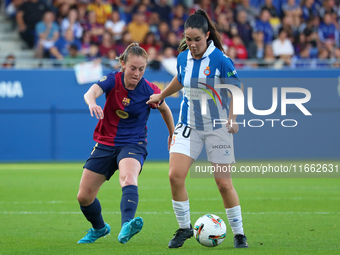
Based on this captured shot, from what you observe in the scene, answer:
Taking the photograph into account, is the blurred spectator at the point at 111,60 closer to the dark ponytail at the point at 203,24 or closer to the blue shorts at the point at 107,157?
the blue shorts at the point at 107,157

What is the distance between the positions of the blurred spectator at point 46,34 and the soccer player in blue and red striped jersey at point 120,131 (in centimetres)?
1250

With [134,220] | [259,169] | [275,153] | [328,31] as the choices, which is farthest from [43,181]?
[328,31]

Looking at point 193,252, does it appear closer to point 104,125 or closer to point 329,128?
point 104,125

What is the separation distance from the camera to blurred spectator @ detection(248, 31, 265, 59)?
20.5m

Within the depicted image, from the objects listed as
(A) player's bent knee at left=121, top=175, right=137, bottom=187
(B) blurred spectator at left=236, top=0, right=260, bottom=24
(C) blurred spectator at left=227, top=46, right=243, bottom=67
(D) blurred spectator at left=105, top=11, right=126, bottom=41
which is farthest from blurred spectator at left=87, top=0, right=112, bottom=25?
(A) player's bent knee at left=121, top=175, right=137, bottom=187

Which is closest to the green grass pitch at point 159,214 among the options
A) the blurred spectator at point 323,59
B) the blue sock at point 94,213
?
the blue sock at point 94,213

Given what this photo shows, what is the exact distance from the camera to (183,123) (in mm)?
6793

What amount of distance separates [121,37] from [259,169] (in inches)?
221

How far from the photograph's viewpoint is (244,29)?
69.7 ft

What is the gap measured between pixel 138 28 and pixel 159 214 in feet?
37.3

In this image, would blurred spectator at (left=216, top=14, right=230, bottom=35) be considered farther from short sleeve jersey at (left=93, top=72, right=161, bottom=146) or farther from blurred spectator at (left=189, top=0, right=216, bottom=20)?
short sleeve jersey at (left=93, top=72, right=161, bottom=146)

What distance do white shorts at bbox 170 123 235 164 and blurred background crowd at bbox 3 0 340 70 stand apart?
11.6 metres

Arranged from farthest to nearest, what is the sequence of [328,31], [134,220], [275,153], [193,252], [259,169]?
[328,31], [275,153], [259,169], [193,252], [134,220]

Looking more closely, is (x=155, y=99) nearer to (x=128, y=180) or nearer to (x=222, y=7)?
(x=128, y=180)
